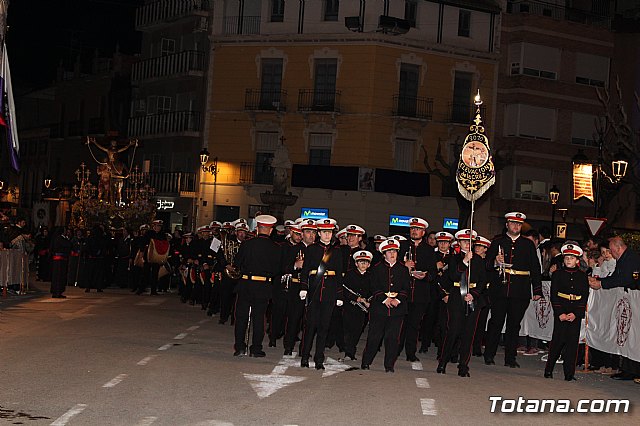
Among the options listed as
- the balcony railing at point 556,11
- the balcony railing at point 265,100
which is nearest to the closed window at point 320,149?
the balcony railing at point 265,100

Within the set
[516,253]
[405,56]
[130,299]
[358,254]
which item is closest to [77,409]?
[358,254]

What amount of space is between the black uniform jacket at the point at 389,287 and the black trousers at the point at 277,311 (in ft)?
9.91

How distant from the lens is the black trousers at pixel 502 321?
17.8 meters

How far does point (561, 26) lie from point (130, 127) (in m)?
23.0

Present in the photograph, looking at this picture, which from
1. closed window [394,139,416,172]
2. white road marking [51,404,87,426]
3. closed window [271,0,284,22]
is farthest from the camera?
closed window [271,0,284,22]

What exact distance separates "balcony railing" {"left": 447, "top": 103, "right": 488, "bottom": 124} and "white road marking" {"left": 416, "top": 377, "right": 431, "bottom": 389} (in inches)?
1399

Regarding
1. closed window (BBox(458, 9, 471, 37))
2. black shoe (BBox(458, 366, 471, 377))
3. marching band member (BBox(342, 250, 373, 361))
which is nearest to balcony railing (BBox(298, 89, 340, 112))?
closed window (BBox(458, 9, 471, 37))

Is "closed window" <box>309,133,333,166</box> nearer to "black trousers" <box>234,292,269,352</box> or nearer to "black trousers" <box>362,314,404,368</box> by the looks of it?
"black trousers" <box>234,292,269,352</box>

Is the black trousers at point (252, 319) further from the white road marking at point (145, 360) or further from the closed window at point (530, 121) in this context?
the closed window at point (530, 121)

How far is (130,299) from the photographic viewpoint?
2812cm

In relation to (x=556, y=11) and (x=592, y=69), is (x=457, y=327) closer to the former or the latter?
(x=592, y=69)

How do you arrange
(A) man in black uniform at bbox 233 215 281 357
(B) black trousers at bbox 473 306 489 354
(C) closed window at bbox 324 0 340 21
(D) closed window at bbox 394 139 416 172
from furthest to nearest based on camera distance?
(D) closed window at bbox 394 139 416 172
(C) closed window at bbox 324 0 340 21
(B) black trousers at bbox 473 306 489 354
(A) man in black uniform at bbox 233 215 281 357

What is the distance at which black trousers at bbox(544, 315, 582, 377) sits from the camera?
16031 millimetres

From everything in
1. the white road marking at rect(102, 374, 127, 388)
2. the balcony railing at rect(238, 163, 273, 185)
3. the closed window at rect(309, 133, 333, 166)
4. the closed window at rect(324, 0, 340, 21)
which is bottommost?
the white road marking at rect(102, 374, 127, 388)
